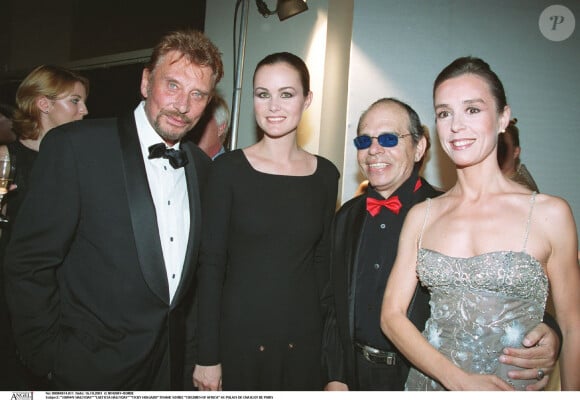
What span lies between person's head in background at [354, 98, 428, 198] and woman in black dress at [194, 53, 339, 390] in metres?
0.40

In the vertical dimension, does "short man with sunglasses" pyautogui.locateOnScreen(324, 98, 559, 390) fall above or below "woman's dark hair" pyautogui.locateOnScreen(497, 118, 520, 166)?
below

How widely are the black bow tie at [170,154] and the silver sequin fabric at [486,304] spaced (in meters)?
1.28

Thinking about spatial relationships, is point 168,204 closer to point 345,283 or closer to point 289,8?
point 345,283

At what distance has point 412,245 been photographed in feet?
6.06

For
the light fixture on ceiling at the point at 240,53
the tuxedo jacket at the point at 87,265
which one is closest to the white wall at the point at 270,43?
the light fixture on ceiling at the point at 240,53

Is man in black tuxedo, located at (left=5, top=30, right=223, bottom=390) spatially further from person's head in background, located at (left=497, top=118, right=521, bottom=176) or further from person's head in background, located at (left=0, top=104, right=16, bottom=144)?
person's head in background, located at (left=497, top=118, right=521, bottom=176)

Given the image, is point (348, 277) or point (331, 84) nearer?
point (348, 277)

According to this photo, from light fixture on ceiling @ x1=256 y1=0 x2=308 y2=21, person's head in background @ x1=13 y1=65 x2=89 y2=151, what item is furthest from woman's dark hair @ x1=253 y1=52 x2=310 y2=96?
light fixture on ceiling @ x1=256 y1=0 x2=308 y2=21

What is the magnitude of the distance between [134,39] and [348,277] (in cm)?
494

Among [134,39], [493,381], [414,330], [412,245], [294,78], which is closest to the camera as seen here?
[493,381]

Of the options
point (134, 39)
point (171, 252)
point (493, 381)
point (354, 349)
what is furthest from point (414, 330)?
point (134, 39)

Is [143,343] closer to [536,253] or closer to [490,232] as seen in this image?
[490,232]

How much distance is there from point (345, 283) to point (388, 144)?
0.79 m

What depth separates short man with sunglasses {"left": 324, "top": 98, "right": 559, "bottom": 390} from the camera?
6.73 feet
